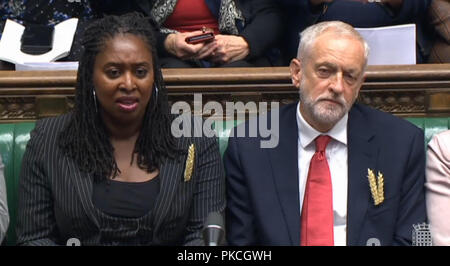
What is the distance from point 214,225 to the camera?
1.73 meters

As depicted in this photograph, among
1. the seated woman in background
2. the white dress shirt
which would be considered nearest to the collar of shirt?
the white dress shirt

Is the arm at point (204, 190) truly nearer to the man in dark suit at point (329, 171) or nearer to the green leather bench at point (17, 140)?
the man in dark suit at point (329, 171)

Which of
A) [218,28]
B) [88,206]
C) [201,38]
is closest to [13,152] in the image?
[88,206]

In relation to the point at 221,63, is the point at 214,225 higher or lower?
lower

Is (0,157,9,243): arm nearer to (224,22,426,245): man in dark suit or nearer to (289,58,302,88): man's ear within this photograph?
(224,22,426,245): man in dark suit

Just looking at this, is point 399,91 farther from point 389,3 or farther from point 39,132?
point 39,132

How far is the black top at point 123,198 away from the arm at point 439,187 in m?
0.69

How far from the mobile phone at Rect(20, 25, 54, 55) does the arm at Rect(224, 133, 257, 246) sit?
0.74 metres

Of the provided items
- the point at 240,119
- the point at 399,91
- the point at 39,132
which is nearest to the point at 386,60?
the point at 399,91

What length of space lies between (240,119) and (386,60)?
0.47 metres

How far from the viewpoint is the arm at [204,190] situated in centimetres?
238

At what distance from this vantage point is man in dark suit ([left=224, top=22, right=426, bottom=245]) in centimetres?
232

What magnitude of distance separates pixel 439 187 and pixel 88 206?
0.88 metres
